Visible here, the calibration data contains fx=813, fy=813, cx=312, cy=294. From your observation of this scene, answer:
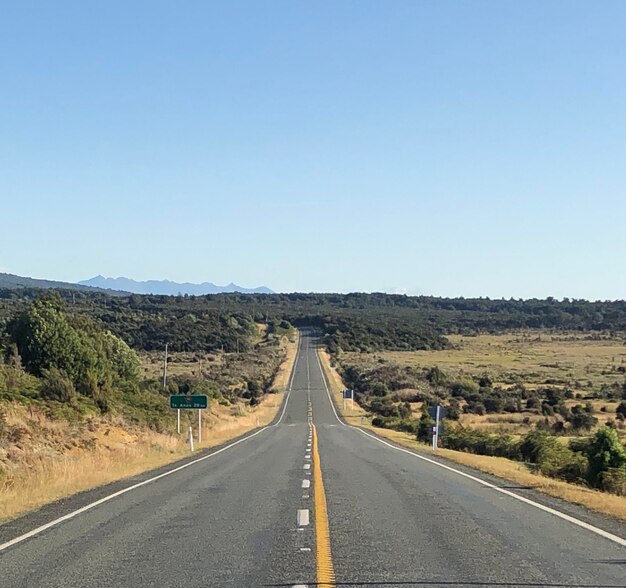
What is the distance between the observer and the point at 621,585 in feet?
24.7

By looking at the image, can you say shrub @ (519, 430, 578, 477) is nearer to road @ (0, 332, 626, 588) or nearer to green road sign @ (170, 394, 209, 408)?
road @ (0, 332, 626, 588)

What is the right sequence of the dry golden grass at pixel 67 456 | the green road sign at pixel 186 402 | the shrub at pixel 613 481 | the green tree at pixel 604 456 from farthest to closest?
1. the green road sign at pixel 186 402
2. the green tree at pixel 604 456
3. the shrub at pixel 613 481
4. the dry golden grass at pixel 67 456

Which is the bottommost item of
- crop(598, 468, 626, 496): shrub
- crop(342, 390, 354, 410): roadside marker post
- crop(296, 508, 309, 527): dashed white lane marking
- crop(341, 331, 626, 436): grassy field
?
crop(342, 390, 354, 410): roadside marker post

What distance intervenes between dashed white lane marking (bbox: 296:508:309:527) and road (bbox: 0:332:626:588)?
0.03 m

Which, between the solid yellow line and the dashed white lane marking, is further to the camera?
the dashed white lane marking

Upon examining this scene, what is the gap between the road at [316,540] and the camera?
7938 millimetres

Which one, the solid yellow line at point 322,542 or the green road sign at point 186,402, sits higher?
the solid yellow line at point 322,542

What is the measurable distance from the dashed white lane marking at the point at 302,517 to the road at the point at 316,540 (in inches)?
1.3

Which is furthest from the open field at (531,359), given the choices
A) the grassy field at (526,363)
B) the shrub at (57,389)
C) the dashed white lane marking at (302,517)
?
the dashed white lane marking at (302,517)

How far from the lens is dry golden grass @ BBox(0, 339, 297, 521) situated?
52.0ft

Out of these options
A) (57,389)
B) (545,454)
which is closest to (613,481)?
(545,454)

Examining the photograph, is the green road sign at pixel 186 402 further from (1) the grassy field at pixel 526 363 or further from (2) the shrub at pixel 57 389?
(1) the grassy field at pixel 526 363

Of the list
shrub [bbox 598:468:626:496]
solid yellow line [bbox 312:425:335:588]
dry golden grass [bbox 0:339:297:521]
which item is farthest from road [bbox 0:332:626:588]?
shrub [bbox 598:468:626:496]

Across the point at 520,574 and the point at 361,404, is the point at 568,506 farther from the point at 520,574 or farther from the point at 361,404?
the point at 361,404
